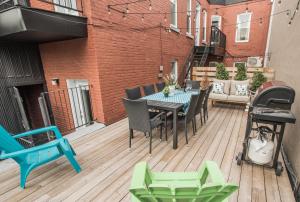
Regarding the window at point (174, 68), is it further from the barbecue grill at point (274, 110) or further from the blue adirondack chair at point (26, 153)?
the blue adirondack chair at point (26, 153)

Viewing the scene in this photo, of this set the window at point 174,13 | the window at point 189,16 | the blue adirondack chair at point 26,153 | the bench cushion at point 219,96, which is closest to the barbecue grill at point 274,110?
the blue adirondack chair at point 26,153

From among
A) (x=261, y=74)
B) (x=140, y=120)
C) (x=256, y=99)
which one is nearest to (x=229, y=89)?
(x=261, y=74)

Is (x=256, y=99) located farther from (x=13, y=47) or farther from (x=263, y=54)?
(x=263, y=54)

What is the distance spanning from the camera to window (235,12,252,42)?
913 cm

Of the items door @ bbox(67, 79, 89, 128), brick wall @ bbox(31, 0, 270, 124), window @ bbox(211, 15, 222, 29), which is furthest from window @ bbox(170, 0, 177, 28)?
window @ bbox(211, 15, 222, 29)

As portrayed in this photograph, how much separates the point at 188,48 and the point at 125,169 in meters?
6.70

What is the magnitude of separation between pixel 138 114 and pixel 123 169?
80 cm

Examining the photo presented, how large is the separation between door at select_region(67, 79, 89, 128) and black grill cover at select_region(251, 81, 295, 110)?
3.35 m

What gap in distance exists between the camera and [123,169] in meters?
2.32

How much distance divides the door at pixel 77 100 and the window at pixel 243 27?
29.9 feet

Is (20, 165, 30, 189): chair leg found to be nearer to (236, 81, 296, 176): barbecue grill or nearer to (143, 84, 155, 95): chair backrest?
(143, 84, 155, 95): chair backrest

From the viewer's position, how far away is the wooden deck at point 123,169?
1.89 metres

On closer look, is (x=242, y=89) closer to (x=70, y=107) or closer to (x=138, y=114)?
(x=138, y=114)

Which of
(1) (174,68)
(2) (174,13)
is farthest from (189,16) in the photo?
(1) (174,68)
